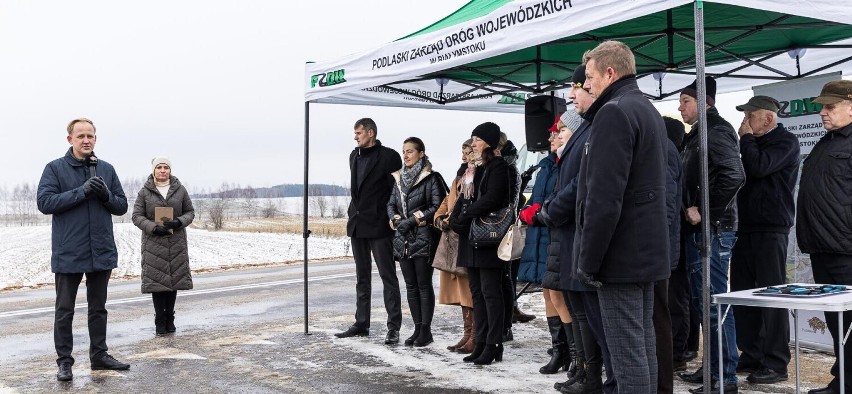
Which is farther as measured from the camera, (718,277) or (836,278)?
(718,277)

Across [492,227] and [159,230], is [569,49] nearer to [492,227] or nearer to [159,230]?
[492,227]

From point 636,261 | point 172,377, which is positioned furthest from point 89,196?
point 636,261

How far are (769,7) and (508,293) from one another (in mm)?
3421

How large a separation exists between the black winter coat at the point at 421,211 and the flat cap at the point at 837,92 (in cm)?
330

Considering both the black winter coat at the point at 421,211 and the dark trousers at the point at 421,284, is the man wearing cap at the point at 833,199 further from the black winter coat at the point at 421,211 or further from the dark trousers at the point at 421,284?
the dark trousers at the point at 421,284

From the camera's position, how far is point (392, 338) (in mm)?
7629

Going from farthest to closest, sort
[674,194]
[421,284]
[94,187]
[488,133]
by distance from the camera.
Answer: [421,284], [488,133], [94,187], [674,194]

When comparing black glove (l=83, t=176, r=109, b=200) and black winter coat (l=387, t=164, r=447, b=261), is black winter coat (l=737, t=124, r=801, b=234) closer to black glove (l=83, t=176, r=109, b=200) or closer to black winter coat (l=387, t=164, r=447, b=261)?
black winter coat (l=387, t=164, r=447, b=261)

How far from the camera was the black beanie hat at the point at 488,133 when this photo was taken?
6.54m

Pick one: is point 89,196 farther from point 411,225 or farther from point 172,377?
point 411,225

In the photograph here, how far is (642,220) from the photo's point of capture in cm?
380

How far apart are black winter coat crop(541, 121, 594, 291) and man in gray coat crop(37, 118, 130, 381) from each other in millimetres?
3564

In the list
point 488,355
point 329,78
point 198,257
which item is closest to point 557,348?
point 488,355

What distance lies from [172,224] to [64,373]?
2.45 m
